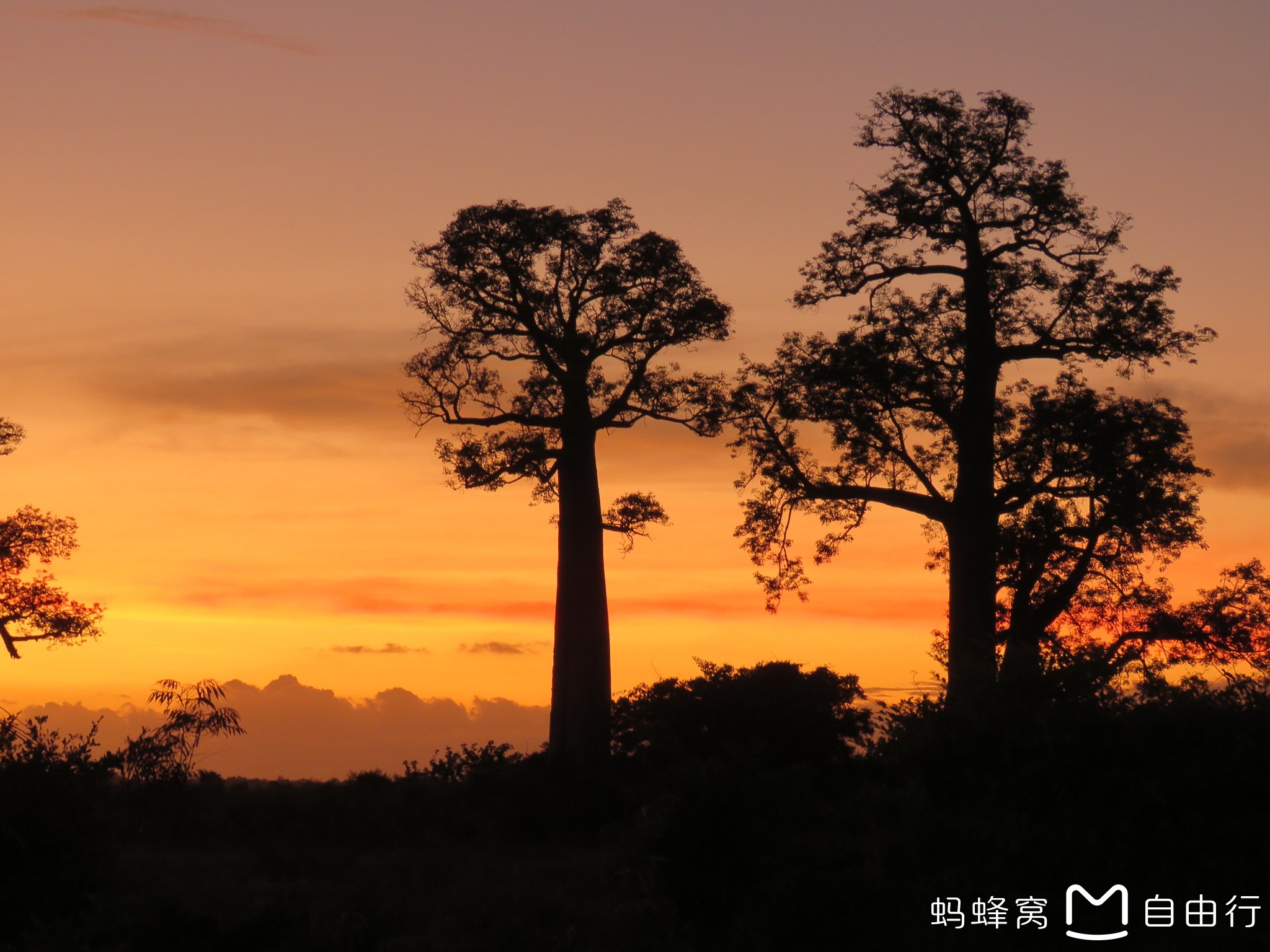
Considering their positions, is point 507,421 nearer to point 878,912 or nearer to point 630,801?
point 630,801

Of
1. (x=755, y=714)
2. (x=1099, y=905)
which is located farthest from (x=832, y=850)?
(x=755, y=714)

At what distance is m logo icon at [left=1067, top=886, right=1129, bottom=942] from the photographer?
31.4ft

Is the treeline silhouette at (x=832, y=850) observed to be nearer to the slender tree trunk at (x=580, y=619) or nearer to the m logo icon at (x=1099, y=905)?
the m logo icon at (x=1099, y=905)

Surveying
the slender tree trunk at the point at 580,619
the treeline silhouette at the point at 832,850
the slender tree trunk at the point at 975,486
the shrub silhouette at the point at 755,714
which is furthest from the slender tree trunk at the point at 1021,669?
the slender tree trunk at the point at 580,619

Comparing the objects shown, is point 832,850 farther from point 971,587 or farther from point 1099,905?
point 971,587

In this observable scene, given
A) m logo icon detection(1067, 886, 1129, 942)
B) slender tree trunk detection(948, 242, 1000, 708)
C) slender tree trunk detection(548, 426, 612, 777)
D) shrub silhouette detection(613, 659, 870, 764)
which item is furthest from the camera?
slender tree trunk detection(548, 426, 612, 777)

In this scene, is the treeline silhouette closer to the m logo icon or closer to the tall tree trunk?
the m logo icon

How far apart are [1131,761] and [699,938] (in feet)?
13.3

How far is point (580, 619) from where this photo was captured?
83.6 feet

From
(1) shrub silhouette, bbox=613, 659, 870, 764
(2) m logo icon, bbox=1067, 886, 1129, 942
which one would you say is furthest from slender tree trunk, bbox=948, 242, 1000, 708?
(2) m logo icon, bbox=1067, 886, 1129, 942

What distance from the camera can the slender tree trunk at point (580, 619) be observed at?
2483 cm

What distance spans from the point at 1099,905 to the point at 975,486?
15314 millimetres

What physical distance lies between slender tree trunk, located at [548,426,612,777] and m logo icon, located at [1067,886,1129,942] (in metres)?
14.8

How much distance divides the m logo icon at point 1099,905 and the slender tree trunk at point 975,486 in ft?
43.0
